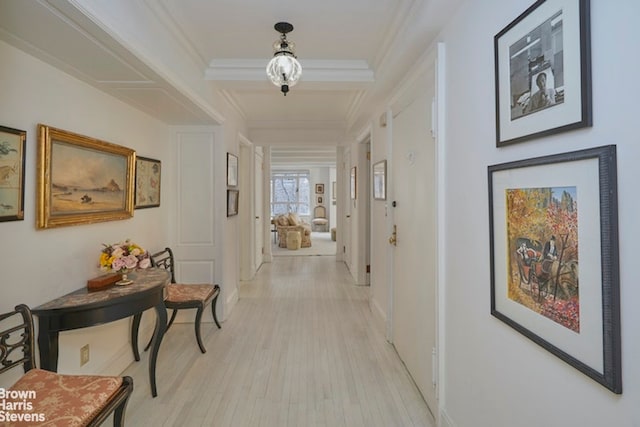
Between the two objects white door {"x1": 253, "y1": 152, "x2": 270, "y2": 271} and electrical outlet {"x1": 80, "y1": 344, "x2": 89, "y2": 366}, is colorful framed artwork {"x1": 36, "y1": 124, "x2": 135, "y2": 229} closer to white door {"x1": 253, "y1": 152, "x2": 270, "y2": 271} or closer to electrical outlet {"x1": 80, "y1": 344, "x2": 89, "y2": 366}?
electrical outlet {"x1": 80, "y1": 344, "x2": 89, "y2": 366}

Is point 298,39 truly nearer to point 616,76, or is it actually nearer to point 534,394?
point 616,76

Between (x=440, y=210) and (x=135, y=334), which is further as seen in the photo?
(x=135, y=334)

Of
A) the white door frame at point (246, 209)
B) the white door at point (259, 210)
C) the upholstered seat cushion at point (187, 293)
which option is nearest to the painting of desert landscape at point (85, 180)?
the upholstered seat cushion at point (187, 293)

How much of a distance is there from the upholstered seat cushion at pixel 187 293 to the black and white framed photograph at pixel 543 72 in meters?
2.65

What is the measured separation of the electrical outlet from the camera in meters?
2.19

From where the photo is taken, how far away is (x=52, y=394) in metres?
1.40

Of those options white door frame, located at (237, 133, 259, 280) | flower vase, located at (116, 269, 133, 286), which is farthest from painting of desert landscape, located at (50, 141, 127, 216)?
white door frame, located at (237, 133, 259, 280)

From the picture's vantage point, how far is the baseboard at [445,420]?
180cm

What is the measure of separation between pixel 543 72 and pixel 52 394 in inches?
88.3

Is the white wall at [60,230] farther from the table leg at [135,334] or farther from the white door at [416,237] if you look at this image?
the white door at [416,237]

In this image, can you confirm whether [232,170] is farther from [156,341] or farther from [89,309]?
[89,309]

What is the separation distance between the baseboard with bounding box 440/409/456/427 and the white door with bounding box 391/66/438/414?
0.12 meters

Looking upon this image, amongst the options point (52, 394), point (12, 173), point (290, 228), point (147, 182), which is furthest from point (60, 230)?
point (290, 228)

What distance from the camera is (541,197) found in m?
1.05
